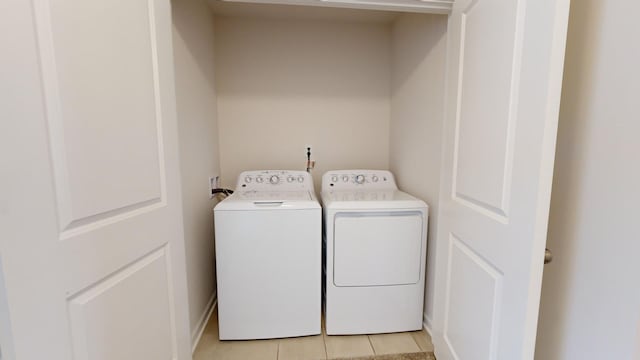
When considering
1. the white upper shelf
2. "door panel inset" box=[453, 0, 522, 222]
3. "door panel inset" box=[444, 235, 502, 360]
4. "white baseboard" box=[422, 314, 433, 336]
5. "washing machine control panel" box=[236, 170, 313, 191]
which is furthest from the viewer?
"washing machine control panel" box=[236, 170, 313, 191]

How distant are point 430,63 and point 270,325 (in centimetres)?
187

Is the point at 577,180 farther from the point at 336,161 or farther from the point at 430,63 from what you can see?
the point at 336,161

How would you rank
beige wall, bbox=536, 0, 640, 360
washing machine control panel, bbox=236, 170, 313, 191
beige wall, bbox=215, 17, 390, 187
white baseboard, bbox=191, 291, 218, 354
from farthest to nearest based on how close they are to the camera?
beige wall, bbox=215, 17, 390, 187, washing machine control panel, bbox=236, 170, 313, 191, white baseboard, bbox=191, 291, 218, 354, beige wall, bbox=536, 0, 640, 360

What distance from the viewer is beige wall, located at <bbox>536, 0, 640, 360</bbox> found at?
761mm

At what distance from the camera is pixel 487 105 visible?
1.04m

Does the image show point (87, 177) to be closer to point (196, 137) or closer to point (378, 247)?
point (196, 137)

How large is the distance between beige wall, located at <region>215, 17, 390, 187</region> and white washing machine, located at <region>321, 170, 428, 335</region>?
0.80 metres

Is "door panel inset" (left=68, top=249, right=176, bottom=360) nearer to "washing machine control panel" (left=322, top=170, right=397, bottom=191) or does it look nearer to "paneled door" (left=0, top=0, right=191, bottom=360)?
"paneled door" (left=0, top=0, right=191, bottom=360)

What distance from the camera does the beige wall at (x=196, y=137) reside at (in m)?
1.60

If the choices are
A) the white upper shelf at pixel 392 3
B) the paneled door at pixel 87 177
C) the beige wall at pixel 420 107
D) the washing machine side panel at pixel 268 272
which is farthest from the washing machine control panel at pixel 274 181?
the white upper shelf at pixel 392 3

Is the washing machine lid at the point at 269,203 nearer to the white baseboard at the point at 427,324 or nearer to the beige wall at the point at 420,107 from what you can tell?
the beige wall at the point at 420,107

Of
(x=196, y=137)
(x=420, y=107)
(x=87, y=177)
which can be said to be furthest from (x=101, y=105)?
(x=420, y=107)

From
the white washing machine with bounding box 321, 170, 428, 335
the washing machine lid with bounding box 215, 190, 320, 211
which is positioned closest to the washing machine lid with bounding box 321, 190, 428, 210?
the white washing machine with bounding box 321, 170, 428, 335

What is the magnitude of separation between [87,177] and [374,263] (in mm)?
1445
